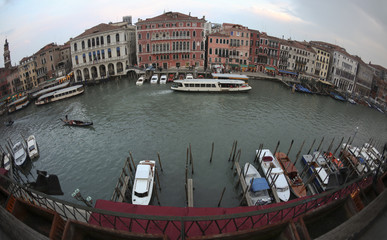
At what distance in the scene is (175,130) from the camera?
80.0 ft

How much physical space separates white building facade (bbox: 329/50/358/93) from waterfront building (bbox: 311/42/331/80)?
4.87ft

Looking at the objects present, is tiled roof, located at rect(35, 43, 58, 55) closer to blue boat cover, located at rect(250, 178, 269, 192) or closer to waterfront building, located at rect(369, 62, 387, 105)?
blue boat cover, located at rect(250, 178, 269, 192)

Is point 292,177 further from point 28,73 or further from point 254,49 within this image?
point 28,73

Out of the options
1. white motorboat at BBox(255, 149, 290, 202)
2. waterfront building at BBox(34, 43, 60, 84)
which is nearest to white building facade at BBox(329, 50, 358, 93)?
white motorboat at BBox(255, 149, 290, 202)

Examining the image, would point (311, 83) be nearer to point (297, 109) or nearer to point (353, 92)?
point (353, 92)

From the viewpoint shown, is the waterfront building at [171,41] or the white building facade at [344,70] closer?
the waterfront building at [171,41]

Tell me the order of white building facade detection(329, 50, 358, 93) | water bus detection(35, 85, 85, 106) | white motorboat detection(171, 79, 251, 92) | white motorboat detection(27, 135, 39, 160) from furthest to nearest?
white building facade detection(329, 50, 358, 93)
white motorboat detection(171, 79, 251, 92)
water bus detection(35, 85, 85, 106)
white motorboat detection(27, 135, 39, 160)

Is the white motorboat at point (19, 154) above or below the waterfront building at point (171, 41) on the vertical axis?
below

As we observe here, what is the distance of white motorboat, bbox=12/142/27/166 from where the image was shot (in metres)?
18.5

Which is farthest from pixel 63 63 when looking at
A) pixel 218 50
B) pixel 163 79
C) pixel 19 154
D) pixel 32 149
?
pixel 218 50

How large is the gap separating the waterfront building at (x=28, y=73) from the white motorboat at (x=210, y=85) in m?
26.7

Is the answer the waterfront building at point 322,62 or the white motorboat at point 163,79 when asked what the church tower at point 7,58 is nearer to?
the white motorboat at point 163,79

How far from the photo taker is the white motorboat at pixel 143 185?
14.3 m

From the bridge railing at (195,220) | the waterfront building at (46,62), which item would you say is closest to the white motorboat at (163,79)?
the waterfront building at (46,62)
